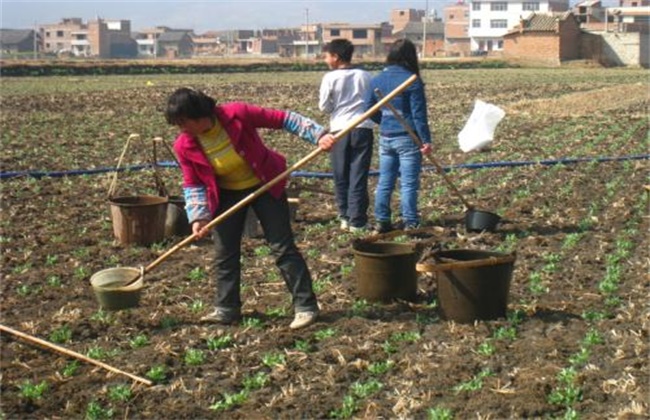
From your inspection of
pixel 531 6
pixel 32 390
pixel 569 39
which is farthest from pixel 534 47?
pixel 32 390

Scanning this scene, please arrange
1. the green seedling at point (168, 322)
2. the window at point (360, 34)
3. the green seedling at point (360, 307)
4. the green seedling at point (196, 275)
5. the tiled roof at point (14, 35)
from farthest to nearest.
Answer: the tiled roof at point (14, 35), the window at point (360, 34), the green seedling at point (196, 275), the green seedling at point (360, 307), the green seedling at point (168, 322)

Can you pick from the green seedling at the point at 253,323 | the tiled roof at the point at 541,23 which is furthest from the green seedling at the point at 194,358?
the tiled roof at the point at 541,23

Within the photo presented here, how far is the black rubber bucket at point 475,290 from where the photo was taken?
19.6 ft

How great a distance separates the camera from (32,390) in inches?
202

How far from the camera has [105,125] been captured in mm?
20891

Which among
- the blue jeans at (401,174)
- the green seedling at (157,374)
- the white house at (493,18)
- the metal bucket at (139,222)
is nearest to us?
the green seedling at (157,374)

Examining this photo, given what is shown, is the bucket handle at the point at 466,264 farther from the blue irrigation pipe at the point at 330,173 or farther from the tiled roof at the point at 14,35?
the tiled roof at the point at 14,35

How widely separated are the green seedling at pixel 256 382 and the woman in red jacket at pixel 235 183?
2.78 feet

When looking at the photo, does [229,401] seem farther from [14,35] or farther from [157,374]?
[14,35]

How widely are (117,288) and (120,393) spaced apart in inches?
59.8

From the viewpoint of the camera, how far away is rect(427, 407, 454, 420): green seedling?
462 centimetres

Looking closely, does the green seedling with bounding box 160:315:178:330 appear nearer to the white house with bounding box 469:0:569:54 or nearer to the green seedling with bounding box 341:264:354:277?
the green seedling with bounding box 341:264:354:277

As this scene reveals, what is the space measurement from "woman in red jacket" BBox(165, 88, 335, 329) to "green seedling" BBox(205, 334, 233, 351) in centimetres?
33

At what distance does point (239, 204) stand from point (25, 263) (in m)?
3.00
